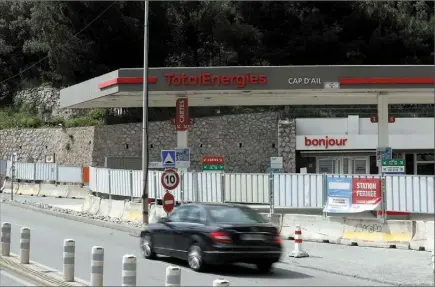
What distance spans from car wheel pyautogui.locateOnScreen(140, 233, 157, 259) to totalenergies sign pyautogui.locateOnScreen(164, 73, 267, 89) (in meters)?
10.9

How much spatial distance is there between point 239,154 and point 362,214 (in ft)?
84.0

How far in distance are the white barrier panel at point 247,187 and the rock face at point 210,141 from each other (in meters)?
21.1

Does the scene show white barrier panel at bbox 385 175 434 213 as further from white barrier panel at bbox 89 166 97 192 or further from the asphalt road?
white barrier panel at bbox 89 166 97 192

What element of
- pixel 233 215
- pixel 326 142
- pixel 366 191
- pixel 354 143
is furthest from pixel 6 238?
pixel 354 143

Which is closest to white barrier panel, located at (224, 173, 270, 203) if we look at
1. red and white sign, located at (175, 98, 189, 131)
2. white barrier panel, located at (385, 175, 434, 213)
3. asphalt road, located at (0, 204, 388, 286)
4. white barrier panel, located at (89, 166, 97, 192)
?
asphalt road, located at (0, 204, 388, 286)

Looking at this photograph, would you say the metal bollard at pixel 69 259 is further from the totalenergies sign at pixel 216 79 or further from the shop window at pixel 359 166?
the shop window at pixel 359 166

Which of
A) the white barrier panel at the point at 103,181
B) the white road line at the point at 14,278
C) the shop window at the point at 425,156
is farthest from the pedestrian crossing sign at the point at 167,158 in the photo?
the shop window at the point at 425,156

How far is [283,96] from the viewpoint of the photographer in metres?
27.0

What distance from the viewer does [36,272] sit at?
35.6 feet

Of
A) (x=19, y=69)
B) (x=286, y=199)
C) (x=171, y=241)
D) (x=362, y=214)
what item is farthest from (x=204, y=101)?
(x=19, y=69)

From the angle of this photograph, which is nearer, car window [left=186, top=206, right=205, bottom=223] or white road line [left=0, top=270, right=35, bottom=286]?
white road line [left=0, top=270, right=35, bottom=286]

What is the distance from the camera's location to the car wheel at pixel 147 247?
46.0 feet

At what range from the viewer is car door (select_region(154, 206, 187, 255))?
521 inches

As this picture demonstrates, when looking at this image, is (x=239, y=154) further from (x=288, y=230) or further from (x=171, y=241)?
(x=171, y=241)
